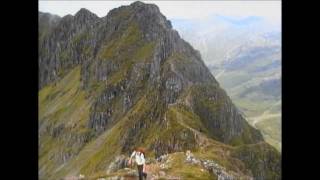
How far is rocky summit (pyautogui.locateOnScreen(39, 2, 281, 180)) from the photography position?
29766 millimetres

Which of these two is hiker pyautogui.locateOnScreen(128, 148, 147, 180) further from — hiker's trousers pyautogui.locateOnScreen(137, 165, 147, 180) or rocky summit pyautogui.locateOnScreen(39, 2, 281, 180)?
rocky summit pyautogui.locateOnScreen(39, 2, 281, 180)

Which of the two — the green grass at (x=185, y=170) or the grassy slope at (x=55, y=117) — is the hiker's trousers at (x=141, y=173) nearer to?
the green grass at (x=185, y=170)

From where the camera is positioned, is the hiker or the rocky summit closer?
the hiker

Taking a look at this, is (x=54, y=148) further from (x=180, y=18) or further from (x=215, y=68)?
(x=180, y=18)

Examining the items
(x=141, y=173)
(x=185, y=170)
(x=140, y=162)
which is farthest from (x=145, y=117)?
(x=140, y=162)

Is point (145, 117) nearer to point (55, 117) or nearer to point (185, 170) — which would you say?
point (55, 117)

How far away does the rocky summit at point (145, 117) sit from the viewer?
29.8 metres

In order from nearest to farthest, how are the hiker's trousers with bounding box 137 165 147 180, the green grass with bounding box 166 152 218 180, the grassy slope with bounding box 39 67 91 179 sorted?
the hiker's trousers with bounding box 137 165 147 180 → the green grass with bounding box 166 152 218 180 → the grassy slope with bounding box 39 67 91 179

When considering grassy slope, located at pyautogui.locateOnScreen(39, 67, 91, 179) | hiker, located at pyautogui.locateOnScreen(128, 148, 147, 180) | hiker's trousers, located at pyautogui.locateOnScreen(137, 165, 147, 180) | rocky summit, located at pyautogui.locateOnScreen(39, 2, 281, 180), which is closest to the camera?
hiker, located at pyautogui.locateOnScreen(128, 148, 147, 180)

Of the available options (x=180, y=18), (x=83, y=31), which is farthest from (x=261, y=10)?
(x=83, y=31)

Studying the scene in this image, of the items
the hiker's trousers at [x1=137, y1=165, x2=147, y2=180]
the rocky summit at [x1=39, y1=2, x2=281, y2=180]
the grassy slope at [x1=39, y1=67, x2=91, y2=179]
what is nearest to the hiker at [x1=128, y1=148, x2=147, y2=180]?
the hiker's trousers at [x1=137, y1=165, x2=147, y2=180]
